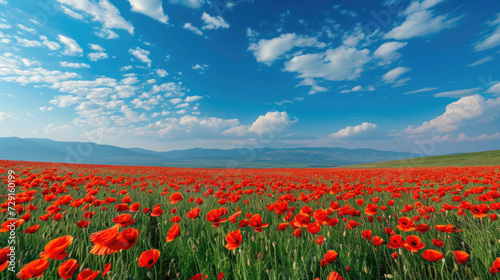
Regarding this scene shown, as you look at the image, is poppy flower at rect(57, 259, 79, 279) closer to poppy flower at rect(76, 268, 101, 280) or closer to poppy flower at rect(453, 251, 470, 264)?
poppy flower at rect(76, 268, 101, 280)

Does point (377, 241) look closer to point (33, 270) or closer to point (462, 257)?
point (462, 257)

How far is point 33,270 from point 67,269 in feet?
0.53

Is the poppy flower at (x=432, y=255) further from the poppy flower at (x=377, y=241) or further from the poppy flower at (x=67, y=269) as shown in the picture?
the poppy flower at (x=67, y=269)

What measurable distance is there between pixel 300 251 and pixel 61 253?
2044mm

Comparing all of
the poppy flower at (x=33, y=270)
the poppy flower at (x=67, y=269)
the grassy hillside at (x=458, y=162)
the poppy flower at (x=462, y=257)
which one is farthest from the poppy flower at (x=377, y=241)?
the grassy hillside at (x=458, y=162)

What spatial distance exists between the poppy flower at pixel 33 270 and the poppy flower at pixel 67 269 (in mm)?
81

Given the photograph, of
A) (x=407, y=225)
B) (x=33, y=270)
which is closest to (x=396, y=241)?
(x=407, y=225)

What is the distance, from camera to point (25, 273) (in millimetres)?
1236

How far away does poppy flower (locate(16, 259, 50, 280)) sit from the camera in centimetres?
124

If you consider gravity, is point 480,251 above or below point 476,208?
below

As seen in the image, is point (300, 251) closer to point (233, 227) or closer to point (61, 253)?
point (233, 227)

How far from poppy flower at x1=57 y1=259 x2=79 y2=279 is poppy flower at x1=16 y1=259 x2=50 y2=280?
81 millimetres

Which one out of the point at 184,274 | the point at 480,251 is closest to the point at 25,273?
the point at 184,274

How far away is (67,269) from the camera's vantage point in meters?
1.37
